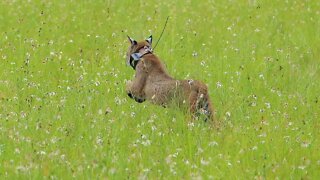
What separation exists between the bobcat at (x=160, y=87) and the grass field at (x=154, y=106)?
0.20m

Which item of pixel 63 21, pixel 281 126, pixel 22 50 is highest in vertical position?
pixel 63 21

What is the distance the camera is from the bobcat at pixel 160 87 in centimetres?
974

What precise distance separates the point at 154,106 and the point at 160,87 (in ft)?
1.28

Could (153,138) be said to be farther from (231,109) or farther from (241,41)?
(241,41)

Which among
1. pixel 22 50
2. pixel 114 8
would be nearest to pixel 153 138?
pixel 22 50

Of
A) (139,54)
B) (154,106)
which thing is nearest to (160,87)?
(154,106)

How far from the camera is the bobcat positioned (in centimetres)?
974

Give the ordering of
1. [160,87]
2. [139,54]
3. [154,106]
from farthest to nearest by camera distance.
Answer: [139,54]
[154,106]
[160,87]

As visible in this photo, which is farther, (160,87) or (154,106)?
(154,106)

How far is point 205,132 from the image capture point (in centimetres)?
941

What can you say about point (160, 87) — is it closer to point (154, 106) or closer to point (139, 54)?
point (154, 106)

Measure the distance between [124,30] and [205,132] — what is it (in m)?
7.91

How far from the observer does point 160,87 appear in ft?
34.1

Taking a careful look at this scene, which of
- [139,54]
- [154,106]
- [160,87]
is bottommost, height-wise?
[154,106]
